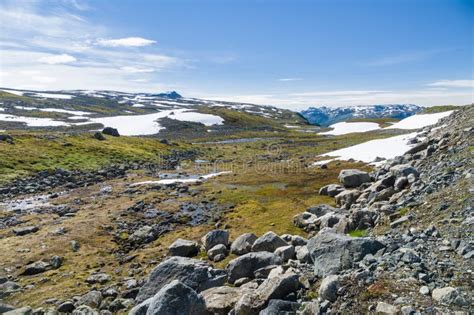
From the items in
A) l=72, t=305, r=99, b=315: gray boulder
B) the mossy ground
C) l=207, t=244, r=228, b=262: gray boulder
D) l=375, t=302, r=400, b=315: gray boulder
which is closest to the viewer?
l=375, t=302, r=400, b=315: gray boulder

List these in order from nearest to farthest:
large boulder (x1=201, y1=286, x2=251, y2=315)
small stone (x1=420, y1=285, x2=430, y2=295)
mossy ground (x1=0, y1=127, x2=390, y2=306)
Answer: small stone (x1=420, y1=285, x2=430, y2=295) < large boulder (x1=201, y1=286, x2=251, y2=315) < mossy ground (x1=0, y1=127, x2=390, y2=306)

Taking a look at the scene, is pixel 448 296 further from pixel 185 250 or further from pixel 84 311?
pixel 185 250

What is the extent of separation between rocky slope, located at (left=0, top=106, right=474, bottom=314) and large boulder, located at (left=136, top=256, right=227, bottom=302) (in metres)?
0.07

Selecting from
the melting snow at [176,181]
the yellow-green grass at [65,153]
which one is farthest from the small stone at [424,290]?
the yellow-green grass at [65,153]

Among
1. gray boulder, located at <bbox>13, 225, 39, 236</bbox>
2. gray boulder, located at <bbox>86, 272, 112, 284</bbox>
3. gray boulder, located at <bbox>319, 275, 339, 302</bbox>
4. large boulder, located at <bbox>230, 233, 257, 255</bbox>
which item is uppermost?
gray boulder, located at <bbox>319, 275, 339, 302</bbox>

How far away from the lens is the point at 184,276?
76.9ft

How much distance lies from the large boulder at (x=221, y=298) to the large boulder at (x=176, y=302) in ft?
2.19

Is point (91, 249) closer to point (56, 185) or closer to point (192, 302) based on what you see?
point (192, 302)

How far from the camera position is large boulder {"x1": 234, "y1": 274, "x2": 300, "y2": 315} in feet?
58.3

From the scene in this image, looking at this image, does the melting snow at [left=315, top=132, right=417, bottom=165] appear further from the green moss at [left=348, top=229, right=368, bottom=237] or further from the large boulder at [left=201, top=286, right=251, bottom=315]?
the large boulder at [left=201, top=286, right=251, bottom=315]

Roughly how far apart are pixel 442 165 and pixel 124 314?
98.0ft

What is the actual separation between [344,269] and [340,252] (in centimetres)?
115

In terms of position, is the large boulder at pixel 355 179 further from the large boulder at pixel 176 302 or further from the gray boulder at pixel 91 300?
the large boulder at pixel 176 302

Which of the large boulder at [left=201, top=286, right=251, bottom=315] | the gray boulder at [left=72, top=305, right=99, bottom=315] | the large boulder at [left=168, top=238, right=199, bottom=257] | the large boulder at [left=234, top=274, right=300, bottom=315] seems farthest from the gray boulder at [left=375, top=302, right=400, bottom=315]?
the large boulder at [left=168, top=238, right=199, bottom=257]
